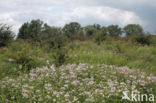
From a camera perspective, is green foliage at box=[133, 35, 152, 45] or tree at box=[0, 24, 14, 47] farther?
green foliage at box=[133, 35, 152, 45]

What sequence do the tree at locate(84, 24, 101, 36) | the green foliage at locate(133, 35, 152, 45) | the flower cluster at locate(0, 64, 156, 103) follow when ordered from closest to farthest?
the flower cluster at locate(0, 64, 156, 103) → the green foliage at locate(133, 35, 152, 45) → the tree at locate(84, 24, 101, 36)

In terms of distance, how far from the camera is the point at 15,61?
26.8 feet

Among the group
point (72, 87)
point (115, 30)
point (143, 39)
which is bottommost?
point (72, 87)

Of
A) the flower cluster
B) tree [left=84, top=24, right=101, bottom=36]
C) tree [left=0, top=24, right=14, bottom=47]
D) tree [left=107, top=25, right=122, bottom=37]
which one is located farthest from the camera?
tree [left=107, top=25, right=122, bottom=37]

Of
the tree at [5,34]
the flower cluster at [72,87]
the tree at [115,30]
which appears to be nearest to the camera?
the flower cluster at [72,87]

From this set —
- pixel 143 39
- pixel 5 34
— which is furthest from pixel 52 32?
pixel 143 39

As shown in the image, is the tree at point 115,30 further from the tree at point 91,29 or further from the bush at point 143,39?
the bush at point 143,39

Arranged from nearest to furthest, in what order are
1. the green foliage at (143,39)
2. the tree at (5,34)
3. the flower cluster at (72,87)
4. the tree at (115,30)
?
1. the flower cluster at (72,87)
2. the tree at (5,34)
3. the green foliage at (143,39)
4. the tree at (115,30)

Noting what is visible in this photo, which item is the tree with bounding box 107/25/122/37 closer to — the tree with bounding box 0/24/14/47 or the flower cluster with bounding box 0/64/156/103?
the tree with bounding box 0/24/14/47

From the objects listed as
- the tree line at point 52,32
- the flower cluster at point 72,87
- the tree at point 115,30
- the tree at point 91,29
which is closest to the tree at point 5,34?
the tree line at point 52,32

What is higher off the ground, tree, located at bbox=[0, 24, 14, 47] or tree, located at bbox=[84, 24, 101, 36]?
tree, located at bbox=[84, 24, 101, 36]

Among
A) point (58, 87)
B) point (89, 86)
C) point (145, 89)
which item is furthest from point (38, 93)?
point (145, 89)

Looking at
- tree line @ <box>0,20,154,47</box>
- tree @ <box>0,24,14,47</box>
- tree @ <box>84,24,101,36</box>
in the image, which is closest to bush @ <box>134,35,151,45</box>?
tree line @ <box>0,20,154,47</box>

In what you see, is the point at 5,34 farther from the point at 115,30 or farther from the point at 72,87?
the point at 115,30
